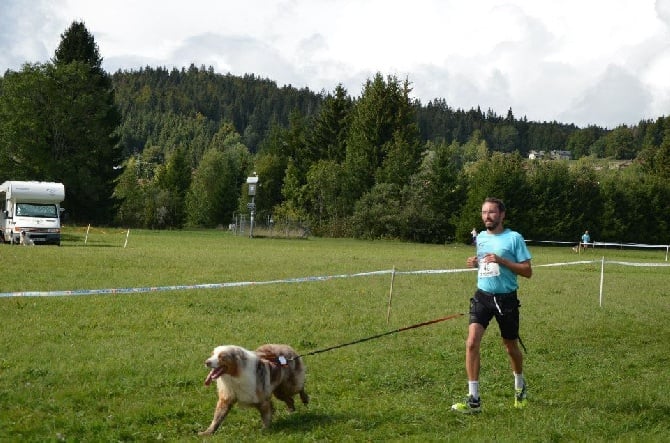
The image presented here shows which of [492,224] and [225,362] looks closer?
[225,362]

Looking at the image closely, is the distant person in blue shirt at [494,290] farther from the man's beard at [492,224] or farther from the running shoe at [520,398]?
the running shoe at [520,398]

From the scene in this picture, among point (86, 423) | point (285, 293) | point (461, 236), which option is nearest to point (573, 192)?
point (461, 236)

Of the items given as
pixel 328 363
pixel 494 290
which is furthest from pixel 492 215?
pixel 328 363

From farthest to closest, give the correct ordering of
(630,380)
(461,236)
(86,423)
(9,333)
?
(461,236) → (9,333) → (630,380) → (86,423)

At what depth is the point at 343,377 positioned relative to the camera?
8430 millimetres

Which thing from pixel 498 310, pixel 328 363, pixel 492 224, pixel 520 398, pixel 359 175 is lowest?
pixel 328 363

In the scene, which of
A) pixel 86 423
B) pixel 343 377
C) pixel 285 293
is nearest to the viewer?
pixel 86 423

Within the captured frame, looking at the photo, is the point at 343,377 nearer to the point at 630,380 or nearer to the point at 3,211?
the point at 630,380

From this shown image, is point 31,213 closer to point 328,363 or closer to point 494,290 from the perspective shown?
point 328,363

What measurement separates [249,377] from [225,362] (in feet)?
1.04

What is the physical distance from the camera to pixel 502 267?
23.0 feet

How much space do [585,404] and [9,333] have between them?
8371 mm

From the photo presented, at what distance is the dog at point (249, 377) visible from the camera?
5.73m

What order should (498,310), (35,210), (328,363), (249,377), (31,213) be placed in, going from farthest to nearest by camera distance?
(35,210)
(31,213)
(328,363)
(498,310)
(249,377)
